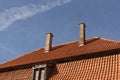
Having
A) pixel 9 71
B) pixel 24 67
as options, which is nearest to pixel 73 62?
pixel 24 67

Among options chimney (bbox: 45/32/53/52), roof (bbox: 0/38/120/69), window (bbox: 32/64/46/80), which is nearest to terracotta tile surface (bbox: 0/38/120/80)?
roof (bbox: 0/38/120/69)

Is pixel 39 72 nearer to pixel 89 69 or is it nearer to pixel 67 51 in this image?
pixel 67 51

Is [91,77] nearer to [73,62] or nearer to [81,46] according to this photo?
[73,62]

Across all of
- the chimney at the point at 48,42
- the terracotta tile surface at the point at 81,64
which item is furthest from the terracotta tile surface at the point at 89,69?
the chimney at the point at 48,42

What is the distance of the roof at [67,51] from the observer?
20.0 m

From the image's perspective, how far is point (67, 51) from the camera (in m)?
22.0

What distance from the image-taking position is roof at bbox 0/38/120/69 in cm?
2000

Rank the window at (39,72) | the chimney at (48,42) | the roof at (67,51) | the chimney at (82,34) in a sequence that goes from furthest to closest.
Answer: the chimney at (48,42) < the chimney at (82,34) < the window at (39,72) < the roof at (67,51)

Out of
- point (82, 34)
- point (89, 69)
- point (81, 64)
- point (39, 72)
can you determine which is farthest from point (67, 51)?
point (89, 69)

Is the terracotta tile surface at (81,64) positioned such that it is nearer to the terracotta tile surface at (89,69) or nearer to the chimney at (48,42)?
the terracotta tile surface at (89,69)

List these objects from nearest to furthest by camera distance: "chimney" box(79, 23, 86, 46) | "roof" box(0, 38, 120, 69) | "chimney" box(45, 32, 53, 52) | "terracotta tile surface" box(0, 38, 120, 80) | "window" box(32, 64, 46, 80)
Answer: "terracotta tile surface" box(0, 38, 120, 80) → "roof" box(0, 38, 120, 69) → "window" box(32, 64, 46, 80) → "chimney" box(79, 23, 86, 46) → "chimney" box(45, 32, 53, 52)

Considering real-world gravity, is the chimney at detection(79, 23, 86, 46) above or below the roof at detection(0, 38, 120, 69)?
above

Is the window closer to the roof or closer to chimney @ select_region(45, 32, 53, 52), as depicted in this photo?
the roof

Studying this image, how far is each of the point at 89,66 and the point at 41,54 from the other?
5.65 m
